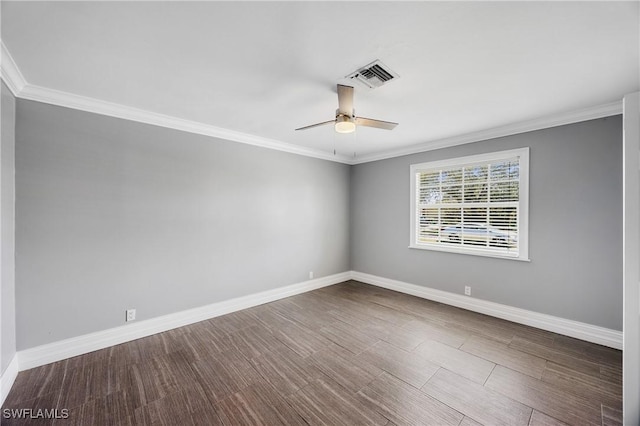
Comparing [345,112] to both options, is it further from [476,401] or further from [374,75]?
[476,401]

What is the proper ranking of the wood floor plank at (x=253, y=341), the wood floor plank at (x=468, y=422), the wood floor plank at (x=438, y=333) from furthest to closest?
1. the wood floor plank at (x=438, y=333)
2. the wood floor plank at (x=253, y=341)
3. the wood floor plank at (x=468, y=422)

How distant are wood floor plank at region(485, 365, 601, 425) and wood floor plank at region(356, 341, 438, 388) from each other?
1.61 feet

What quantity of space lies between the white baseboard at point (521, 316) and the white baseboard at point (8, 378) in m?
4.61

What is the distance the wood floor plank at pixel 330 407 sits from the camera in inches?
67.0

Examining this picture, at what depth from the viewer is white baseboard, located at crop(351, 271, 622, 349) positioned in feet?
8.80

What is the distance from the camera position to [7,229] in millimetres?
2055

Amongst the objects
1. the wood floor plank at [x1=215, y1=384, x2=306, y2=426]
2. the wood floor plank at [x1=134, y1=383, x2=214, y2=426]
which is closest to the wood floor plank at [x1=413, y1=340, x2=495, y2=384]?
the wood floor plank at [x1=215, y1=384, x2=306, y2=426]

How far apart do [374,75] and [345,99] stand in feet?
1.09

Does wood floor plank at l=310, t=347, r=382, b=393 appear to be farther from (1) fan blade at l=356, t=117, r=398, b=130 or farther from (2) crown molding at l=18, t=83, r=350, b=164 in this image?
(2) crown molding at l=18, t=83, r=350, b=164

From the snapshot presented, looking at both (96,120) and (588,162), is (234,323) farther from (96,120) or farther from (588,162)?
(588,162)

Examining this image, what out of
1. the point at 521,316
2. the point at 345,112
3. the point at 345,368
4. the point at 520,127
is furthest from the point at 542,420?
the point at 520,127

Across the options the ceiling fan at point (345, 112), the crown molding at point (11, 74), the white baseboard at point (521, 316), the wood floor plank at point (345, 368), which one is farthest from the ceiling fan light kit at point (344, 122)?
the white baseboard at point (521, 316)

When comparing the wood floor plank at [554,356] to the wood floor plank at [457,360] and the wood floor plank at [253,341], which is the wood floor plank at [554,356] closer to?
the wood floor plank at [457,360]

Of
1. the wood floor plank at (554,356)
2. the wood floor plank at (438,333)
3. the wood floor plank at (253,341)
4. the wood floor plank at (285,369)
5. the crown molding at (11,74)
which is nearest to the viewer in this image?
the crown molding at (11,74)
